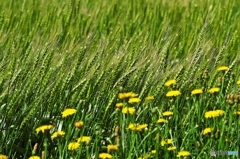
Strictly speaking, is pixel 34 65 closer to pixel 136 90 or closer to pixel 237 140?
Answer: pixel 136 90

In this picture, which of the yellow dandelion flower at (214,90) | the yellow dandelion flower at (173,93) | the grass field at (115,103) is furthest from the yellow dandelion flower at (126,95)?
the yellow dandelion flower at (214,90)

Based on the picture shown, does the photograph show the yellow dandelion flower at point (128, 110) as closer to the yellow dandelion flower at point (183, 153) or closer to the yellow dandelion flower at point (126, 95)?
the yellow dandelion flower at point (126, 95)

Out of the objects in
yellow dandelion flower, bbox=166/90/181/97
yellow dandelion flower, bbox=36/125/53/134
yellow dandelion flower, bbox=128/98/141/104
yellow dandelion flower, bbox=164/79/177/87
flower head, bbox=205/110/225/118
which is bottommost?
yellow dandelion flower, bbox=36/125/53/134

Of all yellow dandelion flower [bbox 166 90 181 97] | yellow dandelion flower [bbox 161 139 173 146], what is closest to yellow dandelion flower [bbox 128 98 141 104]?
yellow dandelion flower [bbox 166 90 181 97]

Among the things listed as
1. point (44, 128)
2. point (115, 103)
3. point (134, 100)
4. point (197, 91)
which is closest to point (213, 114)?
point (197, 91)

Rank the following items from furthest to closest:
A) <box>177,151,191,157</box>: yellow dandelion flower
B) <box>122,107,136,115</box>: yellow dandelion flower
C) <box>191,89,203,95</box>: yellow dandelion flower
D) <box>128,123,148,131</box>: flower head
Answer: <box>191,89,203,95</box>: yellow dandelion flower < <box>122,107,136,115</box>: yellow dandelion flower < <box>128,123,148,131</box>: flower head < <box>177,151,191,157</box>: yellow dandelion flower

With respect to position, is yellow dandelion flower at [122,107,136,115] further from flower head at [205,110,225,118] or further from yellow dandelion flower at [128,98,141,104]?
flower head at [205,110,225,118]

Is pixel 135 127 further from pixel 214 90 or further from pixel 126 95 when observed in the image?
pixel 214 90

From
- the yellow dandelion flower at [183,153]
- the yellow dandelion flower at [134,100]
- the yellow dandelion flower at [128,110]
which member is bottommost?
the yellow dandelion flower at [183,153]

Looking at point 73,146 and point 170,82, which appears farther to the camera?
point 170,82

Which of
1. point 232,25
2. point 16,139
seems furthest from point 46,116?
point 232,25

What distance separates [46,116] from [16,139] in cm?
15

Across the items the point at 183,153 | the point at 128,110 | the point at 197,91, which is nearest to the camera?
the point at 183,153

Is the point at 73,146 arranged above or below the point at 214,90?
below
